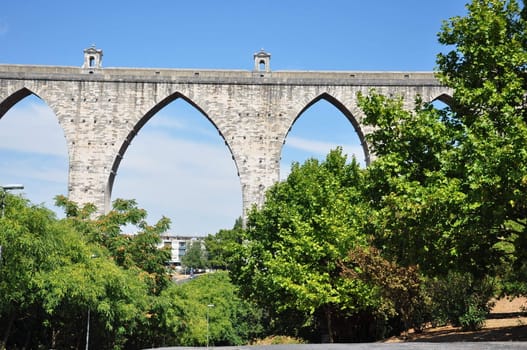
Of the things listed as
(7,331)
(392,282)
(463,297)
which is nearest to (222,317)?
(392,282)

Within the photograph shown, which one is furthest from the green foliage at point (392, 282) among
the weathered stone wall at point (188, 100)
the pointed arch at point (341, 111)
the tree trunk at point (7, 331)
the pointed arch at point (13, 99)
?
the pointed arch at point (13, 99)

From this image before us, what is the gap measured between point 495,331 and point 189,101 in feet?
84.3

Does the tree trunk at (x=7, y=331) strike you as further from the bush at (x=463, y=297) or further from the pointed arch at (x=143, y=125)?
the pointed arch at (x=143, y=125)

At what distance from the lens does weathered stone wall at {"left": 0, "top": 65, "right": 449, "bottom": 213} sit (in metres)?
39.0

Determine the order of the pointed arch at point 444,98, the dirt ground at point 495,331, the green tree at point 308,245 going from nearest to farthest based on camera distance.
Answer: the dirt ground at point 495,331 → the green tree at point 308,245 → the pointed arch at point 444,98

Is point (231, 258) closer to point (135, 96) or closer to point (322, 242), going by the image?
point (322, 242)

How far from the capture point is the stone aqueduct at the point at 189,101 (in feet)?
128

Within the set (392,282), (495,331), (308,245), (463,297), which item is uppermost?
(308,245)

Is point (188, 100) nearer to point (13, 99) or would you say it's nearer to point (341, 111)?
point (341, 111)

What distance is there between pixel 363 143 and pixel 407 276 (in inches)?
691

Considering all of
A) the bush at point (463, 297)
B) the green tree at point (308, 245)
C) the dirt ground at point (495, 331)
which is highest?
the green tree at point (308, 245)

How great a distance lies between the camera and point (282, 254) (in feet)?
85.1

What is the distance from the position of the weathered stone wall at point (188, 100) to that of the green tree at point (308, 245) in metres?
7.38

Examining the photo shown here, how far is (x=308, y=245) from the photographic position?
80.7 ft
